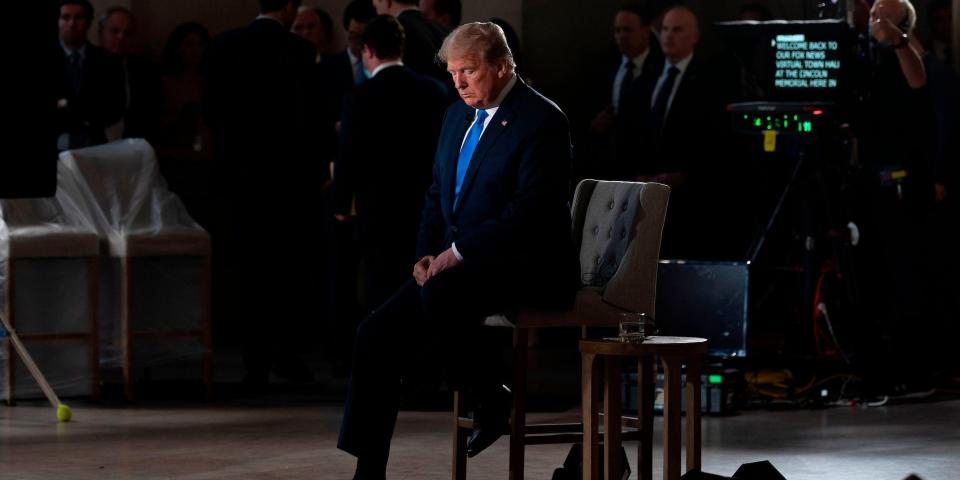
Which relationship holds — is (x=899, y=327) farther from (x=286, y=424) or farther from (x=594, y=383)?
(x=594, y=383)

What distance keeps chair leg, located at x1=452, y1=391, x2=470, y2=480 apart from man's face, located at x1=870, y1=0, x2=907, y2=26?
10.9 ft

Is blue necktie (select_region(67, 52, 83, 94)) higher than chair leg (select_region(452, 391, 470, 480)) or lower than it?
higher

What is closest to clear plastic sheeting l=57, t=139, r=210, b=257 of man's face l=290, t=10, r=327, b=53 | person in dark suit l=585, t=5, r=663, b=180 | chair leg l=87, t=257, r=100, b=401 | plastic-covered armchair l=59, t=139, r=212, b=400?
plastic-covered armchair l=59, t=139, r=212, b=400

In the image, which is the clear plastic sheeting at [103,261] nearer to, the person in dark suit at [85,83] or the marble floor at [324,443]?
the marble floor at [324,443]

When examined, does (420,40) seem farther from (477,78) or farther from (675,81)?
(477,78)

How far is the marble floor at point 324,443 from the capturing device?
546 cm

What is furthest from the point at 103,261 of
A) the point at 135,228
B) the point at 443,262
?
the point at 443,262

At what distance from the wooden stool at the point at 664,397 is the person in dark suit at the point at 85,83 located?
170 inches

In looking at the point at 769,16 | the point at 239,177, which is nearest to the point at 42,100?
the point at 239,177

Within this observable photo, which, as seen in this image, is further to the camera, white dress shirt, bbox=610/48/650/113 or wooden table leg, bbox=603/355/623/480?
white dress shirt, bbox=610/48/650/113

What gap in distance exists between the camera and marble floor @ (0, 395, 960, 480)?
215 inches

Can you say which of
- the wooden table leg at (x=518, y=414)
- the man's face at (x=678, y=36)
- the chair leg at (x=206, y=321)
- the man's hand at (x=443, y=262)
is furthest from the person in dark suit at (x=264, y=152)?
the wooden table leg at (x=518, y=414)

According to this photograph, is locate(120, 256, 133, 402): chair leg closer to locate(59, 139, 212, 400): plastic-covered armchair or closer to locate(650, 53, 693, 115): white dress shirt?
locate(59, 139, 212, 400): plastic-covered armchair

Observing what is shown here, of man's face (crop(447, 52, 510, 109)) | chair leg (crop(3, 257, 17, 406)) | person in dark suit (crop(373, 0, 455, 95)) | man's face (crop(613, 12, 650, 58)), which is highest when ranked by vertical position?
man's face (crop(613, 12, 650, 58))
